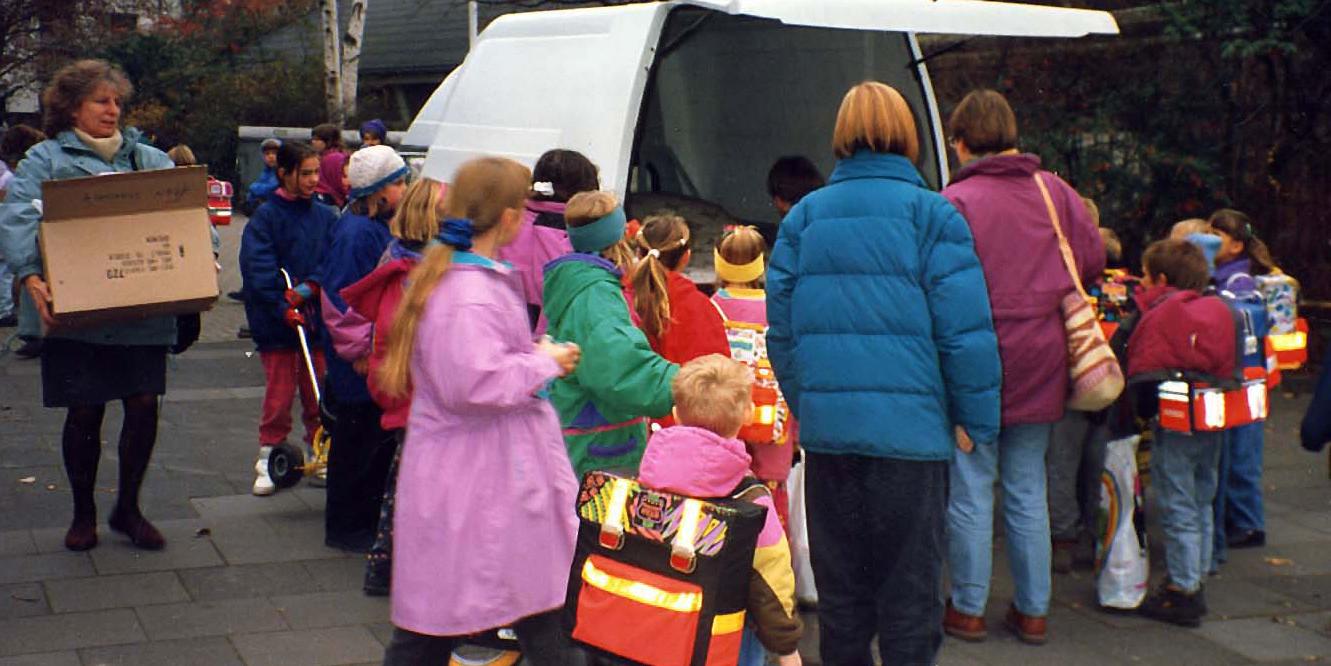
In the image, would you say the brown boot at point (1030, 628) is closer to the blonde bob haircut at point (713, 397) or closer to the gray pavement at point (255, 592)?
the gray pavement at point (255, 592)

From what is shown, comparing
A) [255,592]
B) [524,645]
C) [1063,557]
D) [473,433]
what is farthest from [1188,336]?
[255,592]

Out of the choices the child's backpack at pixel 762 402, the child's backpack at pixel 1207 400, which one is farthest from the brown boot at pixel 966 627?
the child's backpack at pixel 1207 400

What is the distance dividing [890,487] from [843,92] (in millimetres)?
4452

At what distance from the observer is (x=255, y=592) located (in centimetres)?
597

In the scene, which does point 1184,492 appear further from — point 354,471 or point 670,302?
point 354,471

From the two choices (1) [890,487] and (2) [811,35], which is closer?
(1) [890,487]

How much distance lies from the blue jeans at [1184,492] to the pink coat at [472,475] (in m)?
3.02

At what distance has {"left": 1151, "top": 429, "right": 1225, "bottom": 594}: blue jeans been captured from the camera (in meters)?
5.89

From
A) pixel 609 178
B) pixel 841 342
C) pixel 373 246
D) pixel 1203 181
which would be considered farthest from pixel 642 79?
pixel 1203 181

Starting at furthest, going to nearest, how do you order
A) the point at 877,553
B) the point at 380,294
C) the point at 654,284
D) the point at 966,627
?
the point at 380,294 → the point at 966,627 → the point at 654,284 → the point at 877,553

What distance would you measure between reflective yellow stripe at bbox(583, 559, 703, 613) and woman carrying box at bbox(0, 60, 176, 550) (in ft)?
9.63

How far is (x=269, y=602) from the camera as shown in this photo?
5.84 meters

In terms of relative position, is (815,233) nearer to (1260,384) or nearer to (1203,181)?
(1260,384)

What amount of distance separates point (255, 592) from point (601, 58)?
2715 mm
